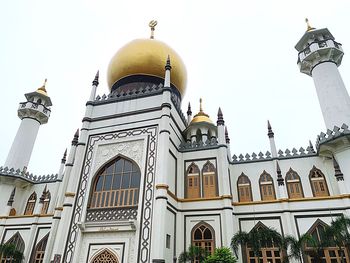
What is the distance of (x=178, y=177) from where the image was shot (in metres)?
14.0

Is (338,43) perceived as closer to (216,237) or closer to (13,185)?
(216,237)

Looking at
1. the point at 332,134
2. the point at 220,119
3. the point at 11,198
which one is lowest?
the point at 11,198

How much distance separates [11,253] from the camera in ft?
44.1

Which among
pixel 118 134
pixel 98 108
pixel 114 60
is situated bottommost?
pixel 118 134

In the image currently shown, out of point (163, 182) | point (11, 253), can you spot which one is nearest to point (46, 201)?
point (11, 253)

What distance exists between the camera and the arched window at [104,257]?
36.3ft

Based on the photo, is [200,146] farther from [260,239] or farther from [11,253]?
[11,253]

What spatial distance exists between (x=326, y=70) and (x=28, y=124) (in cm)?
2084

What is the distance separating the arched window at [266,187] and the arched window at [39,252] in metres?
12.1

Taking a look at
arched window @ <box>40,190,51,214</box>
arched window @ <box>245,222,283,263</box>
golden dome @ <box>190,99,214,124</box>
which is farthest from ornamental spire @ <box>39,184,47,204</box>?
arched window @ <box>245,222,283,263</box>

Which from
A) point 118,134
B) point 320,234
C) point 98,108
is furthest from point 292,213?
point 98,108

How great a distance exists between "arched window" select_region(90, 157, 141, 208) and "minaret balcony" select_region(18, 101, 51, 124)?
10786 millimetres

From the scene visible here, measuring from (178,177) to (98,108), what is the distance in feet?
19.6

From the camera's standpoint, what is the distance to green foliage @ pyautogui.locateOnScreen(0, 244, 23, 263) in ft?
44.0
